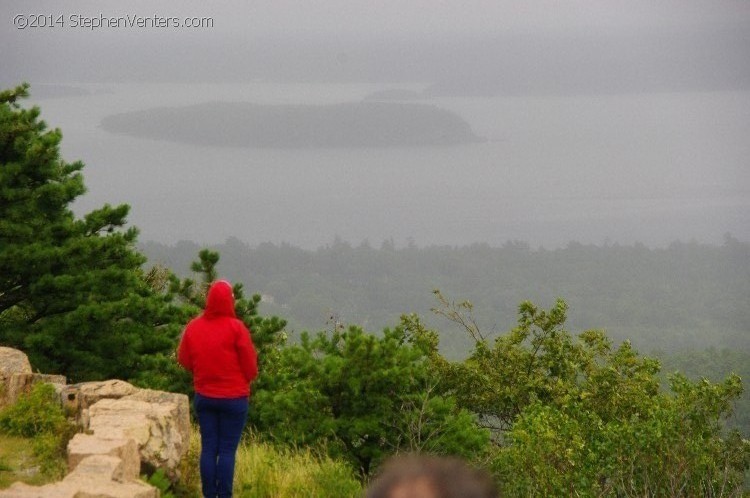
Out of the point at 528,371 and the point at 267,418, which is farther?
the point at 528,371

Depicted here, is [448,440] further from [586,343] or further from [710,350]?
[710,350]

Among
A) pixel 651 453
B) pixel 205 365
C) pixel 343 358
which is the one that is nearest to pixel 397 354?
pixel 343 358

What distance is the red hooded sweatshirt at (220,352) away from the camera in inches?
298

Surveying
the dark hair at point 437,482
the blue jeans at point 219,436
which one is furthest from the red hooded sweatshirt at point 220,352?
the dark hair at point 437,482

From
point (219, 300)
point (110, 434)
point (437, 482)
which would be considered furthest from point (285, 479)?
point (437, 482)

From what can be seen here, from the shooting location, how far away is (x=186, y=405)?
391 inches

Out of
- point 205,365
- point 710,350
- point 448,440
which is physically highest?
point 205,365

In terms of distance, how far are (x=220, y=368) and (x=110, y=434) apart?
1.52 metres

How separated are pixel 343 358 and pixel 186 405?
271 inches

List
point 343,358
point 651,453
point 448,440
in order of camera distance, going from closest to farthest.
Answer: point 448,440, point 343,358, point 651,453

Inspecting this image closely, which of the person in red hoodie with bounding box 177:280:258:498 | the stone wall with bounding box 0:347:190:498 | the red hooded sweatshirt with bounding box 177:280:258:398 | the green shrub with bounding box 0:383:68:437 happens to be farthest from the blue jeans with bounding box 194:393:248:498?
the green shrub with bounding box 0:383:68:437

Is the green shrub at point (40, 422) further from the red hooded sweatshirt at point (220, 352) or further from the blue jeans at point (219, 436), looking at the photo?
the red hooded sweatshirt at point (220, 352)

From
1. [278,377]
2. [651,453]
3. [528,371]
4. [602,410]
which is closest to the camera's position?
[278,377]

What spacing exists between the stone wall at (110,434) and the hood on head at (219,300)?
147 centimetres
